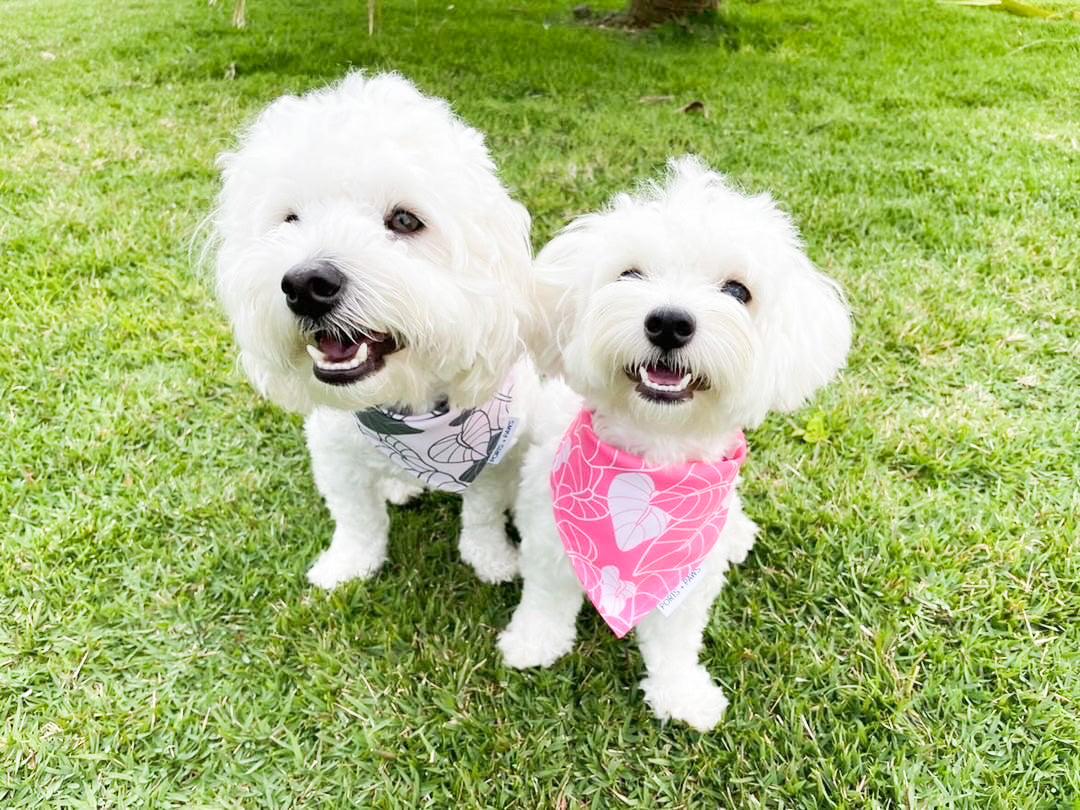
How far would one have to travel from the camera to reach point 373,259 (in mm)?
1757

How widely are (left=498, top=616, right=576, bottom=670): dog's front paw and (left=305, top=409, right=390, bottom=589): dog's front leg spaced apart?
618mm

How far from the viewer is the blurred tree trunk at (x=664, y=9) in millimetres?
9203

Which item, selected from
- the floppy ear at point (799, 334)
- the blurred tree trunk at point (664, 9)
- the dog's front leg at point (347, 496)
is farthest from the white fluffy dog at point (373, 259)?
the blurred tree trunk at point (664, 9)

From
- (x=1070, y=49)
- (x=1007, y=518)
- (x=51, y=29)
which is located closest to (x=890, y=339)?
(x=1007, y=518)

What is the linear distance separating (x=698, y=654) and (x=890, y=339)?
6.99 ft

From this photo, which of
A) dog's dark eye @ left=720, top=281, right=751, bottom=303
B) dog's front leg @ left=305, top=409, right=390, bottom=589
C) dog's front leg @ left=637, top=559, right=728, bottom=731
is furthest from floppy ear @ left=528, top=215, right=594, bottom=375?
dog's front leg @ left=637, top=559, right=728, bottom=731

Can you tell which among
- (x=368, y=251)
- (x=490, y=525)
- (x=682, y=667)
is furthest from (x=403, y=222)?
(x=682, y=667)

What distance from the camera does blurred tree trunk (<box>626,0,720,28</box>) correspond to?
920 cm

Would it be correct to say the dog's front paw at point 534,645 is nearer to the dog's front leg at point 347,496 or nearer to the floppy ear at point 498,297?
the dog's front leg at point 347,496

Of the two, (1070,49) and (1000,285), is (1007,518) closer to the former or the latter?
(1000,285)

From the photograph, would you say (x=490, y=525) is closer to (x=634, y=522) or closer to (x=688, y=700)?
(x=634, y=522)

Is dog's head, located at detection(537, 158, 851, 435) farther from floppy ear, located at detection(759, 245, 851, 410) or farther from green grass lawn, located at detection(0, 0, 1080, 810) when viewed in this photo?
green grass lawn, located at detection(0, 0, 1080, 810)

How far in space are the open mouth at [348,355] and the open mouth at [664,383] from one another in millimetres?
639

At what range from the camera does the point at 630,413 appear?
6.44ft
